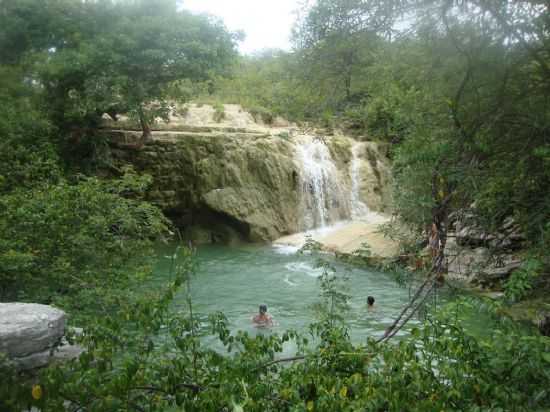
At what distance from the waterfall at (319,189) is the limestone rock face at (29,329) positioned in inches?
528

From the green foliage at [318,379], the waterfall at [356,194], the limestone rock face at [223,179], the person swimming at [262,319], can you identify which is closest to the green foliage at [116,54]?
the limestone rock face at [223,179]

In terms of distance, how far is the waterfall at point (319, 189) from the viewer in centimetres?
1725

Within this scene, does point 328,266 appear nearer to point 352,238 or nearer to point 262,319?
point 262,319

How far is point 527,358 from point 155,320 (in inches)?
86.7

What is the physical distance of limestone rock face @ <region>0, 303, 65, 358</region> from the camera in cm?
366

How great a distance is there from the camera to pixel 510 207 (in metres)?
4.90

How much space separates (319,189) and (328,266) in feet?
40.1

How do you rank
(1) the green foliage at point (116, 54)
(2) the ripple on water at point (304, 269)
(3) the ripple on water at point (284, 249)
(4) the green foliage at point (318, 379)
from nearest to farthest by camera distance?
(4) the green foliage at point (318, 379), (2) the ripple on water at point (304, 269), (1) the green foliage at point (116, 54), (3) the ripple on water at point (284, 249)

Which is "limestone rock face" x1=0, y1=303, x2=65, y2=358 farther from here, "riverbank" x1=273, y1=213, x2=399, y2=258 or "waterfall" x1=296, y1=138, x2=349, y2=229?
"waterfall" x1=296, y1=138, x2=349, y2=229

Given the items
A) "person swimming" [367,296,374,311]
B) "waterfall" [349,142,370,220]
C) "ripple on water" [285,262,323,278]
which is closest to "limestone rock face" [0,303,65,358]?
"person swimming" [367,296,374,311]

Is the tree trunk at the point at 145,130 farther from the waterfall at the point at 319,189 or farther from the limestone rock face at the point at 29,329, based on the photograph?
the limestone rock face at the point at 29,329

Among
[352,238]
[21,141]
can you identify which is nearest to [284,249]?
[352,238]

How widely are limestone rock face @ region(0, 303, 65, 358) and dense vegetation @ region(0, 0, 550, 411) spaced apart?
0.29m

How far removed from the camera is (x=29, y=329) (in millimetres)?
3748
